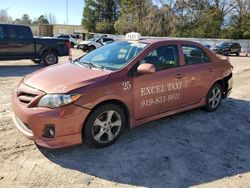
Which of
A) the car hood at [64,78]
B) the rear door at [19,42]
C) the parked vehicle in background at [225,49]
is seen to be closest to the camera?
the car hood at [64,78]

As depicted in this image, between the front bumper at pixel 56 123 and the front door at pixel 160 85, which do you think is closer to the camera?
the front bumper at pixel 56 123

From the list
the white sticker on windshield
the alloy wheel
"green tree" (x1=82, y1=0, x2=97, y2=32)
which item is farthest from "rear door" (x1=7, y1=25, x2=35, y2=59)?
"green tree" (x1=82, y1=0, x2=97, y2=32)

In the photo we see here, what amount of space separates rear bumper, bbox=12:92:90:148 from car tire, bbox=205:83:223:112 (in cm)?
323

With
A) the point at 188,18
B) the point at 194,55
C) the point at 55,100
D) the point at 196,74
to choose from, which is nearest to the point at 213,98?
the point at 196,74

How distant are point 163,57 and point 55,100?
7.32 feet

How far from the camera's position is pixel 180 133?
5.32 metres

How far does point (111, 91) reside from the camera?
439 centimetres

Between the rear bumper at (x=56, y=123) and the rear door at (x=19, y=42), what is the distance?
9.80m

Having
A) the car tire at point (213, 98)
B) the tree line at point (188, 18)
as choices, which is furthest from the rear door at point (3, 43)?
the tree line at point (188, 18)

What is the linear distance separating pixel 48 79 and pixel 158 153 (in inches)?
76.4

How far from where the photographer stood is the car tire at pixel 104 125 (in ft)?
14.1

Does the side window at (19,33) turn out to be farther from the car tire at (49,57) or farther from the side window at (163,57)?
the side window at (163,57)

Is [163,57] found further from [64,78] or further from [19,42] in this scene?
[19,42]

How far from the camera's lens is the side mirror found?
466cm
